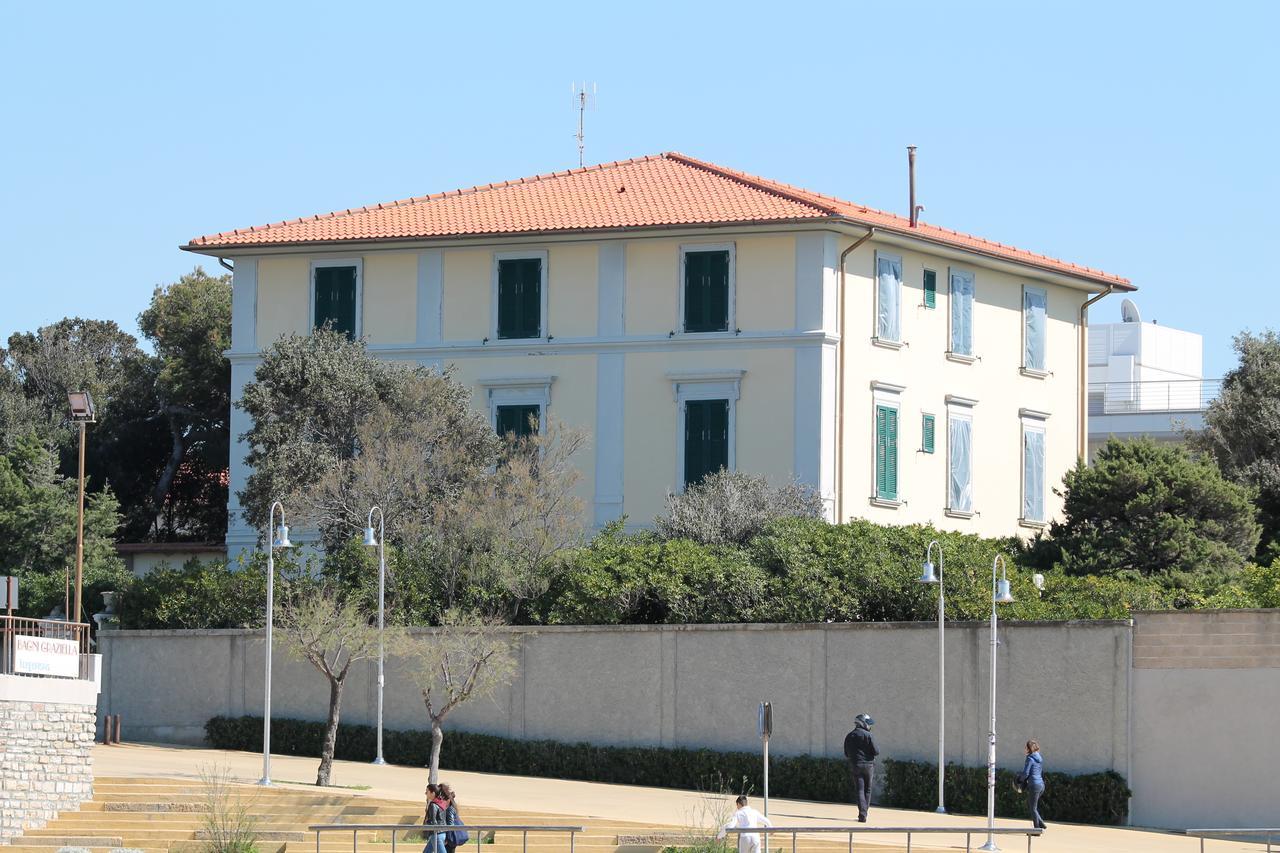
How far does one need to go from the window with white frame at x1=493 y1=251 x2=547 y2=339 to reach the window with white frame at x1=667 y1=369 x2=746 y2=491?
323 cm

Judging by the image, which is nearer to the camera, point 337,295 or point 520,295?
point 520,295

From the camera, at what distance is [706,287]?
46.3 metres

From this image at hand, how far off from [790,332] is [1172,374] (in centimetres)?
2814

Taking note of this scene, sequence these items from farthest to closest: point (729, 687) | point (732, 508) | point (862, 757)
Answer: point (732, 508), point (729, 687), point (862, 757)

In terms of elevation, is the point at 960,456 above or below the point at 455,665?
above

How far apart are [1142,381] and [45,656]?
133 feet

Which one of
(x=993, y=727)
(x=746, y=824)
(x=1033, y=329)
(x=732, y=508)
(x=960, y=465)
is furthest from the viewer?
(x=1033, y=329)

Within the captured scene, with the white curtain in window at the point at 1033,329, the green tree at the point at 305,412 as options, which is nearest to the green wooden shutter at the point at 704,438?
the green tree at the point at 305,412

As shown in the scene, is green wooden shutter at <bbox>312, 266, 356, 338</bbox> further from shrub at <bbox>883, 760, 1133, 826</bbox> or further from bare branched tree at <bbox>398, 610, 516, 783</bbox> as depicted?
shrub at <bbox>883, 760, 1133, 826</bbox>

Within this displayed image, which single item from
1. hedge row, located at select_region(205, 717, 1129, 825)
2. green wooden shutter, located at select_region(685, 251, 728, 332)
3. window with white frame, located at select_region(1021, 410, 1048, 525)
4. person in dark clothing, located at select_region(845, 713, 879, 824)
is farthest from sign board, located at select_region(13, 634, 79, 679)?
window with white frame, located at select_region(1021, 410, 1048, 525)

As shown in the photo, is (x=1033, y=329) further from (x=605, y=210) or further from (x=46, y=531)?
(x=46, y=531)

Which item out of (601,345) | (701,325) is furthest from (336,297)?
(701,325)

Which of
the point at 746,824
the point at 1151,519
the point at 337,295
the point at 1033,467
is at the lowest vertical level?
the point at 746,824

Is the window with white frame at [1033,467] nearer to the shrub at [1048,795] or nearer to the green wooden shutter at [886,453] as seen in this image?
the green wooden shutter at [886,453]
